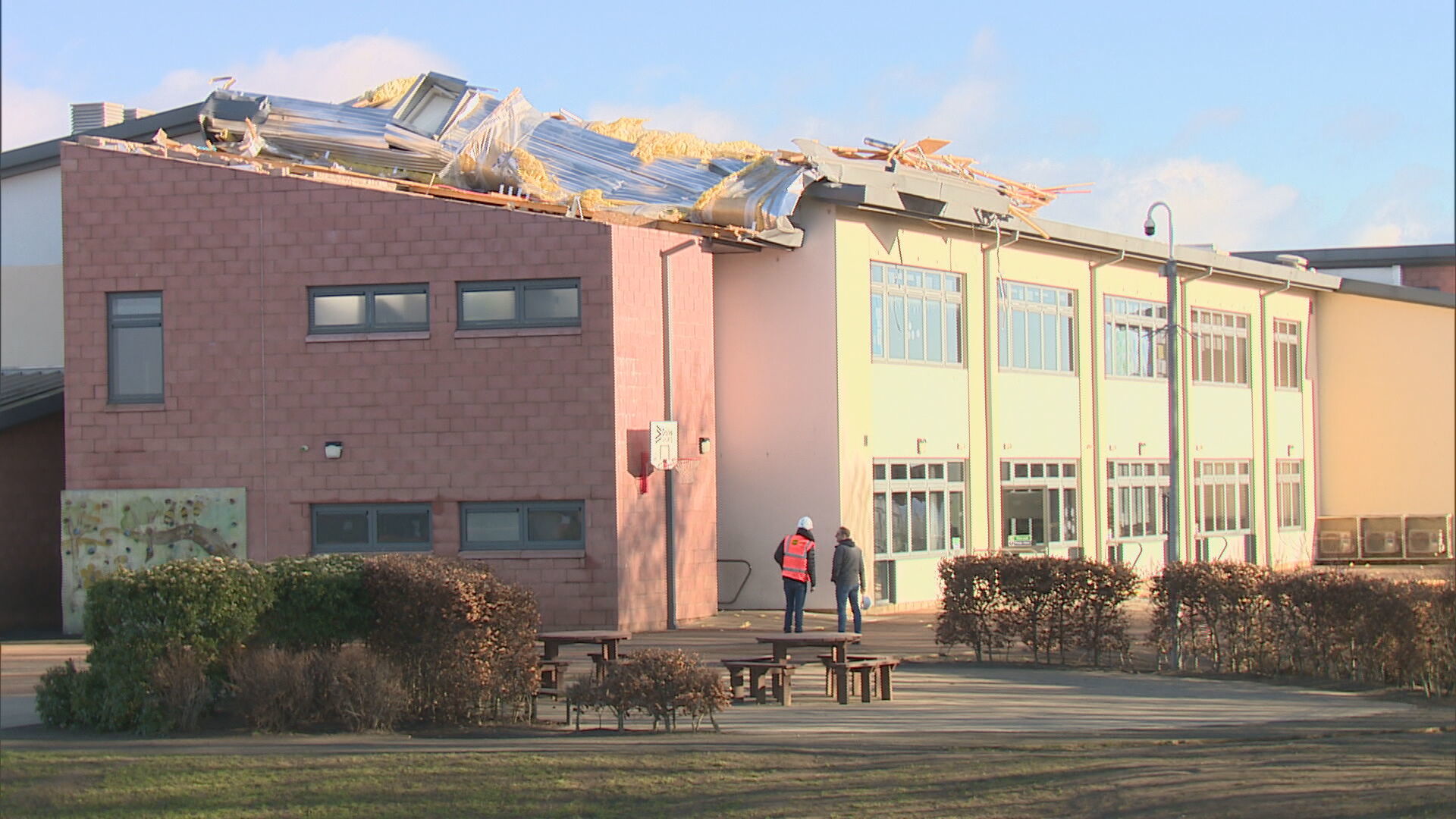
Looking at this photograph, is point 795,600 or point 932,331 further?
point 932,331

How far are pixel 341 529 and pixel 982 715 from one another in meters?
12.9

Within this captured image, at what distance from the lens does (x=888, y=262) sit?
1142 inches

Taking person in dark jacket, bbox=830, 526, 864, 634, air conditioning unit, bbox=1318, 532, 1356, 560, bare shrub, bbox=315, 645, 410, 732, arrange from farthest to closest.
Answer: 1. air conditioning unit, bbox=1318, 532, 1356, 560
2. person in dark jacket, bbox=830, 526, 864, 634
3. bare shrub, bbox=315, 645, 410, 732

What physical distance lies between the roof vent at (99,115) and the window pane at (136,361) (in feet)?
34.5

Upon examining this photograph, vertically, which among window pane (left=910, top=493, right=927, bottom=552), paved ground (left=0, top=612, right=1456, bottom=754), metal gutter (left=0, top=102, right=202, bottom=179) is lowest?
paved ground (left=0, top=612, right=1456, bottom=754)

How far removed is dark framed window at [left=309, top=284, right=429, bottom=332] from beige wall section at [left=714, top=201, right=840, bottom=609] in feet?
18.3

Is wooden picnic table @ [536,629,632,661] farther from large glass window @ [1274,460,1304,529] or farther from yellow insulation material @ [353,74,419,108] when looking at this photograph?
large glass window @ [1274,460,1304,529]

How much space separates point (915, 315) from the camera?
29.8m

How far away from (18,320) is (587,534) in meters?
14.7

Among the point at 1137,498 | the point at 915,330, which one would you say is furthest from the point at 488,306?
the point at 1137,498

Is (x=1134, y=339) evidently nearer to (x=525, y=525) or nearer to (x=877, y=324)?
(x=877, y=324)

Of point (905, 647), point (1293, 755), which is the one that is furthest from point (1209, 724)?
point (905, 647)

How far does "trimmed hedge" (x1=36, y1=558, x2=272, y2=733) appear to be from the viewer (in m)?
13.7

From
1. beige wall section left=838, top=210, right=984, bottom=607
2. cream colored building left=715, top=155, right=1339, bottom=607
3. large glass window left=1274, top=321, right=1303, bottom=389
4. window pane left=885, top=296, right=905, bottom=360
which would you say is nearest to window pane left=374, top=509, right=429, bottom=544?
cream colored building left=715, top=155, right=1339, bottom=607
